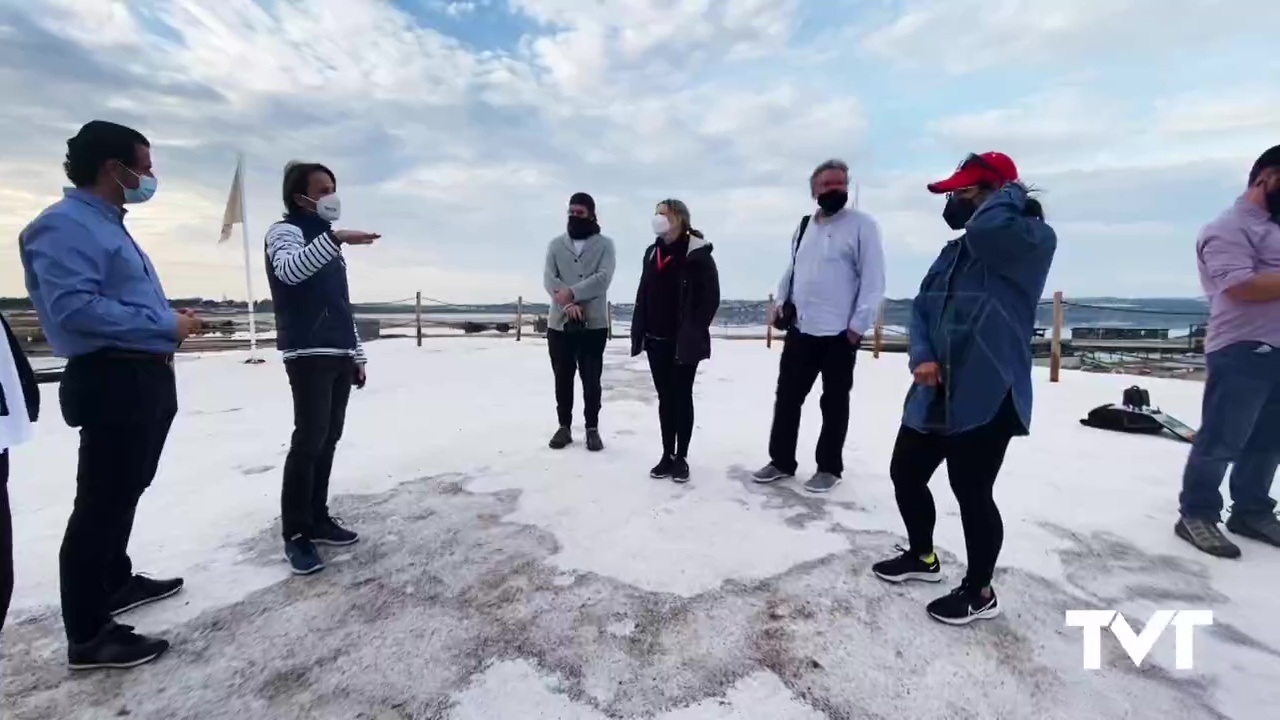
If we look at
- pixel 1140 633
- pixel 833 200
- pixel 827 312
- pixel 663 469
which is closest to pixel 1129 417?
pixel 827 312

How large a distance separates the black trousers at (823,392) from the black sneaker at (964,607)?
136 centimetres

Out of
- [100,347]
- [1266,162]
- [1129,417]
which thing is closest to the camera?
[100,347]

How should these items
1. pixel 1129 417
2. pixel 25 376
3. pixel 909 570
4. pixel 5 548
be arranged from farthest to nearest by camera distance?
pixel 1129 417 → pixel 909 570 → pixel 25 376 → pixel 5 548

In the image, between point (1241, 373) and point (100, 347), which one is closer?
point (100, 347)

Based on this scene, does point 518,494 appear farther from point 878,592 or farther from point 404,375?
point 404,375

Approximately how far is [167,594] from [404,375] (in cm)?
622

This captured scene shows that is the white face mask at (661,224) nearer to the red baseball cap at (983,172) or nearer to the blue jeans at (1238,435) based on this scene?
the red baseball cap at (983,172)

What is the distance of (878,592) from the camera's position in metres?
2.25

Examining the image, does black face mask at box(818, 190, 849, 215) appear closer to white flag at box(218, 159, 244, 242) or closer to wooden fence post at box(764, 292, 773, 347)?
wooden fence post at box(764, 292, 773, 347)

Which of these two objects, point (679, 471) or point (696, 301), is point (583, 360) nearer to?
point (696, 301)

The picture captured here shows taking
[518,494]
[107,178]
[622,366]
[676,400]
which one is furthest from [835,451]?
[622,366]

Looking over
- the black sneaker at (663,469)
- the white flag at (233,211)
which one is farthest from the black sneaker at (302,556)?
the white flag at (233,211)

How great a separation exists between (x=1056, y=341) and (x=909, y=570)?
7.47m

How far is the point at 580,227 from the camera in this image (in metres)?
4.25
